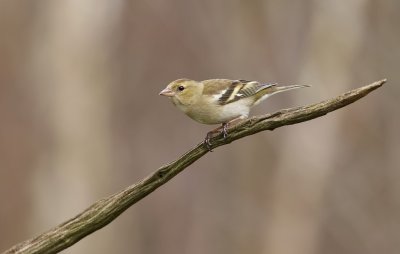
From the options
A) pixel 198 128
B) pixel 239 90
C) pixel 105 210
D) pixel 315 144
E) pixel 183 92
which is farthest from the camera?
pixel 198 128

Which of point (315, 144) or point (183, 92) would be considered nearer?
point (183, 92)

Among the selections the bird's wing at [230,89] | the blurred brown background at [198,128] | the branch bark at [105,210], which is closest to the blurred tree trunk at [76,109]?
the blurred brown background at [198,128]

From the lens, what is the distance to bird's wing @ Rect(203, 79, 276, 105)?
5152 millimetres

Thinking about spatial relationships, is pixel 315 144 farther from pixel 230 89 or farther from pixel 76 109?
pixel 230 89

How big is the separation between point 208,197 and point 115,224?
7.61 ft

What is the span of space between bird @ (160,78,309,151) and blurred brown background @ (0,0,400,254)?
5.91m

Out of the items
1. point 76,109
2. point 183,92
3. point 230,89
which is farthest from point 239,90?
point 76,109

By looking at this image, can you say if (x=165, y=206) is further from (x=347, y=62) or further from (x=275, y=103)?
(x=347, y=62)

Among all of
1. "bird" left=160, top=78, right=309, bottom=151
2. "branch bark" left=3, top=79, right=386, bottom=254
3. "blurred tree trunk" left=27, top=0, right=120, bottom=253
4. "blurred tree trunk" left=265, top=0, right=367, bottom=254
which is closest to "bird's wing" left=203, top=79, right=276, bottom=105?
"bird" left=160, top=78, right=309, bottom=151

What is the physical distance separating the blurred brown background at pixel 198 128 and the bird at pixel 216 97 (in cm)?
591

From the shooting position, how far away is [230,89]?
5309mm

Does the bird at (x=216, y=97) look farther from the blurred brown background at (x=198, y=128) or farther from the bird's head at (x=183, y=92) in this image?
the blurred brown background at (x=198, y=128)

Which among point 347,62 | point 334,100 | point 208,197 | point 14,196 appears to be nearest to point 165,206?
point 208,197

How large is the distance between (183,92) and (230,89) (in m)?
0.41
